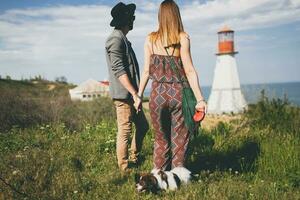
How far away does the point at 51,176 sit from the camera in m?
5.30

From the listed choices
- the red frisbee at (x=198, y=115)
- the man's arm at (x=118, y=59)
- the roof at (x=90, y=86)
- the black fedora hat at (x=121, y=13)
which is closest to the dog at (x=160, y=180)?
the red frisbee at (x=198, y=115)

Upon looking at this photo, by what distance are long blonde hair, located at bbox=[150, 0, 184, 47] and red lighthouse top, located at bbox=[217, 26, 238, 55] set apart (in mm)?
29890

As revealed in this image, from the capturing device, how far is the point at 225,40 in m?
34.6

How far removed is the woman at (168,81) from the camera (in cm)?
470

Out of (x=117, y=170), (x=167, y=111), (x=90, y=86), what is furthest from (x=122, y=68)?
(x=90, y=86)

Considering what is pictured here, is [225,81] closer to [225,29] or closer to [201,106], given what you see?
[225,29]

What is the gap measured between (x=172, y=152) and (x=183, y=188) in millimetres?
487

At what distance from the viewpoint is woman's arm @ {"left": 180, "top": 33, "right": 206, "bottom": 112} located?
4.69 m

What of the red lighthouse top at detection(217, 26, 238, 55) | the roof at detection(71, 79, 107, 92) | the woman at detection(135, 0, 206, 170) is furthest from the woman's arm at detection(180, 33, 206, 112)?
the red lighthouse top at detection(217, 26, 238, 55)

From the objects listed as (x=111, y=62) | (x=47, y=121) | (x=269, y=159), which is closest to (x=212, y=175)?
(x=269, y=159)

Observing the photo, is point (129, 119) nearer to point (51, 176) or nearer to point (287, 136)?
point (51, 176)

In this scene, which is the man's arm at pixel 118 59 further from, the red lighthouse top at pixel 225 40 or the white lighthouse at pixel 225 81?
the red lighthouse top at pixel 225 40

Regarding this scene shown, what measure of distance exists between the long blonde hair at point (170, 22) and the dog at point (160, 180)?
161cm

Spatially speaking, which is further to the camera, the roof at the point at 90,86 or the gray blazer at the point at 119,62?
the roof at the point at 90,86
